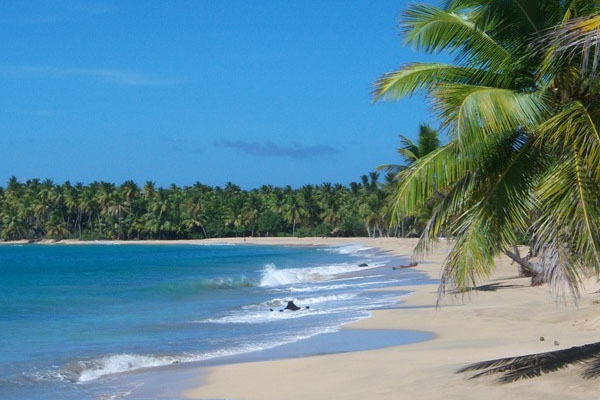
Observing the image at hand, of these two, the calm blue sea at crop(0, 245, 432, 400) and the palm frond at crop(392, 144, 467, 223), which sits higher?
the palm frond at crop(392, 144, 467, 223)

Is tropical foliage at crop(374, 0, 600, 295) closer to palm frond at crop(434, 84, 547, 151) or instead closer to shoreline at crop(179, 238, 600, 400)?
palm frond at crop(434, 84, 547, 151)

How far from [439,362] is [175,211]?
381ft

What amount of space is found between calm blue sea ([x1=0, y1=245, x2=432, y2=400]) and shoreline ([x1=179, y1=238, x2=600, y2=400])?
1.73m

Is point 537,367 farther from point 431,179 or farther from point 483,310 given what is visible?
point 483,310

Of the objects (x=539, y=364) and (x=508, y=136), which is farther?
(x=539, y=364)

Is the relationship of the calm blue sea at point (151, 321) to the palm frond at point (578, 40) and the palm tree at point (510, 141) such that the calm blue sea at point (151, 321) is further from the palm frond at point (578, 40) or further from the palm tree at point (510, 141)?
the palm frond at point (578, 40)

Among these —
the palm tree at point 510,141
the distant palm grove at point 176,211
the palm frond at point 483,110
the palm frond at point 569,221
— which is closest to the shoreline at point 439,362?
the palm tree at point 510,141

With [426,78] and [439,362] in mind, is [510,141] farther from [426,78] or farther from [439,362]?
[439,362]

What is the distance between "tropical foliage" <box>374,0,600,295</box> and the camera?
307 inches

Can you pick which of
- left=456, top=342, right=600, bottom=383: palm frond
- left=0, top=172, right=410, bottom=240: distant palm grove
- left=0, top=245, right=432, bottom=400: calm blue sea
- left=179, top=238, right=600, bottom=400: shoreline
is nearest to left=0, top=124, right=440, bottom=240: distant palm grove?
left=0, top=172, right=410, bottom=240: distant palm grove

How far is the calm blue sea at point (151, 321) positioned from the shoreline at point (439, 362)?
173cm

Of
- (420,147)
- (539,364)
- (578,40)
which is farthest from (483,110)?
(420,147)

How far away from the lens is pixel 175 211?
12662 centimetres

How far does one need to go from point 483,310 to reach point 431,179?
36.4 feet
